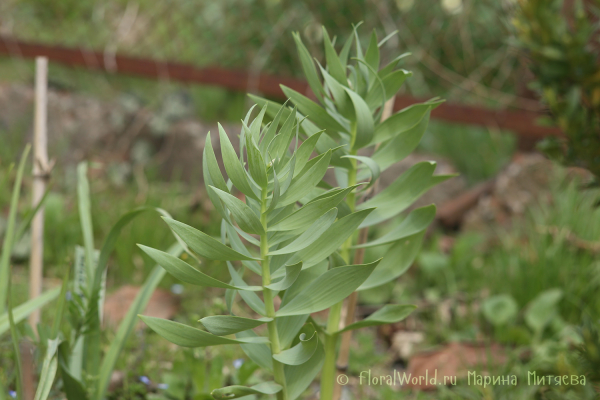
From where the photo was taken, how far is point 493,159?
2879 millimetres

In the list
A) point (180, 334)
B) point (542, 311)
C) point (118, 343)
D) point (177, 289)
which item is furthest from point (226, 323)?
point (542, 311)

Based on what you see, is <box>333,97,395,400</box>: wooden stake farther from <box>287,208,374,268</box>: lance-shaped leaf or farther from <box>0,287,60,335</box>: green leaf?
<box>0,287,60,335</box>: green leaf

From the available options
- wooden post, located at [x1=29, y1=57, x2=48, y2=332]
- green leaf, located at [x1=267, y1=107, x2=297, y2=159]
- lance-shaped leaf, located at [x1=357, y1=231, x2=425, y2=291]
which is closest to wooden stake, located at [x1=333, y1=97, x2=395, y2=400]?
lance-shaped leaf, located at [x1=357, y1=231, x2=425, y2=291]

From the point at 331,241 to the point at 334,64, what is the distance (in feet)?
0.83

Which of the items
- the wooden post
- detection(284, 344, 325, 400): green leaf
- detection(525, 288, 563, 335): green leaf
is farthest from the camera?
detection(525, 288, 563, 335): green leaf

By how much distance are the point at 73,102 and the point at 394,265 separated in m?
2.83

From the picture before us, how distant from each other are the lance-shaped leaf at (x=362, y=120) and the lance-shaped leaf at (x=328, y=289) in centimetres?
17

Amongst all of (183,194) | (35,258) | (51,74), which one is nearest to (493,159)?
(183,194)

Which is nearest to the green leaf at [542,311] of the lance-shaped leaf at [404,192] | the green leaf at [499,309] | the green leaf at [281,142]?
the green leaf at [499,309]

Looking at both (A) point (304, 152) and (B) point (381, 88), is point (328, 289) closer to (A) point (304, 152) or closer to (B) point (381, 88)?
(A) point (304, 152)

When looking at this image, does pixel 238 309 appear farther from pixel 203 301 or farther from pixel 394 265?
pixel 394 265

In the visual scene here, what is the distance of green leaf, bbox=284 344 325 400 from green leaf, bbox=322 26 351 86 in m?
0.35

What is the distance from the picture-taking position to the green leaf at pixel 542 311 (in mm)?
1446

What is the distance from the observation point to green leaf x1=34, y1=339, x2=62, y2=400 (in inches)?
25.4
